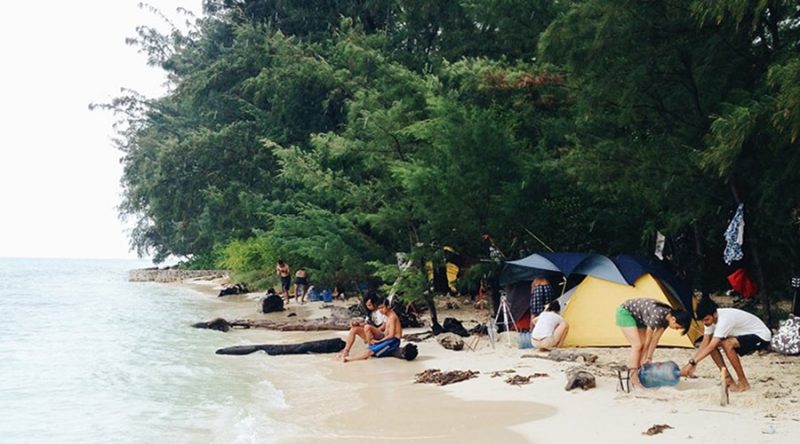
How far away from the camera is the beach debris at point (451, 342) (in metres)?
12.0

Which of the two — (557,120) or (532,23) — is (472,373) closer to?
(557,120)

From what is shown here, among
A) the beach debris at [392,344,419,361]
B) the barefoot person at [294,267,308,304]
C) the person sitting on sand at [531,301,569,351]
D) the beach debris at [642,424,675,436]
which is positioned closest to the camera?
the beach debris at [642,424,675,436]

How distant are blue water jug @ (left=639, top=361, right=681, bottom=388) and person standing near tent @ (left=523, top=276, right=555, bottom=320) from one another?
446 centimetres

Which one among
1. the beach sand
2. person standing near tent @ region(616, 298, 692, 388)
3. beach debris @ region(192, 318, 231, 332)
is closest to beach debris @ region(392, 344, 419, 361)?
the beach sand

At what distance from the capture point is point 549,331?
1098 centimetres

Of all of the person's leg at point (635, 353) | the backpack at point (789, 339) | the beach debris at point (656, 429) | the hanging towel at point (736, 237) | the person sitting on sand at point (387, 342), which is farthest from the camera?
the person sitting on sand at point (387, 342)

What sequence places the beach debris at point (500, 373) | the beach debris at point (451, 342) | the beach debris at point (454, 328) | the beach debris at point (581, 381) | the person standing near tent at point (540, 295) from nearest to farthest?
the beach debris at point (581, 381)
the beach debris at point (500, 373)
the beach debris at point (451, 342)
the person standing near tent at point (540, 295)
the beach debris at point (454, 328)

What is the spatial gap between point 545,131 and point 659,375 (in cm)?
852

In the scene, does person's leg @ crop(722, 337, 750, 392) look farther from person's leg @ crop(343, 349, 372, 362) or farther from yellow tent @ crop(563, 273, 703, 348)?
person's leg @ crop(343, 349, 372, 362)

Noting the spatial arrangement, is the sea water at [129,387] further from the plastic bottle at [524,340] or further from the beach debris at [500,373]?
the plastic bottle at [524,340]

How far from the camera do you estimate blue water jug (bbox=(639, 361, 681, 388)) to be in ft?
24.9

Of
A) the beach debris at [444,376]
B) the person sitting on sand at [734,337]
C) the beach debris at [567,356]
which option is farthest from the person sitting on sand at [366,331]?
the person sitting on sand at [734,337]

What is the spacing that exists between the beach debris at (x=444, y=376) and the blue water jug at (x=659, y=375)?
8.31 ft

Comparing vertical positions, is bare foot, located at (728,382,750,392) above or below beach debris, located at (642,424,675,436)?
above
